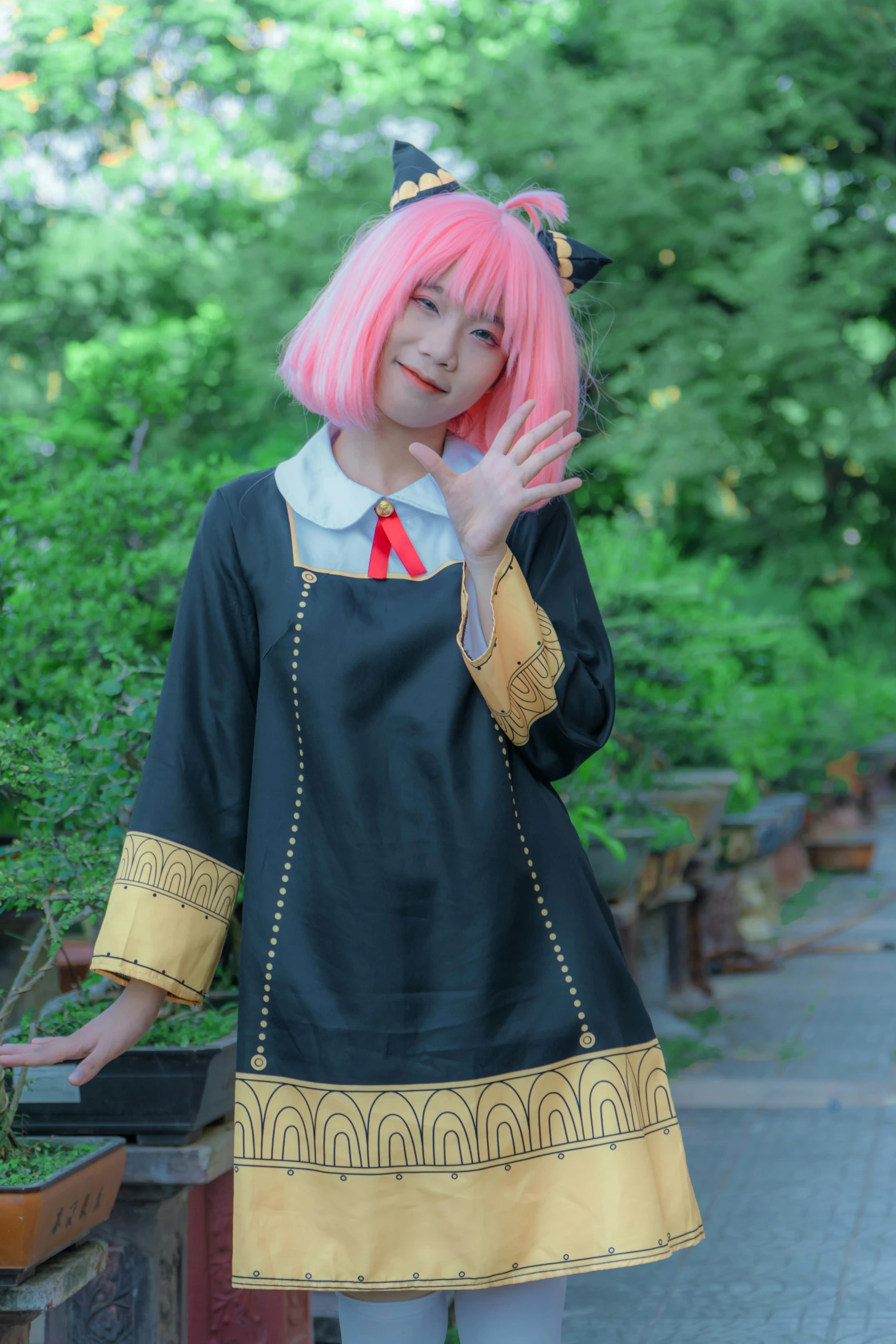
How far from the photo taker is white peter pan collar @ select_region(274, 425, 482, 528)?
1757mm

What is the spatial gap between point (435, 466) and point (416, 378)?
0.55 feet

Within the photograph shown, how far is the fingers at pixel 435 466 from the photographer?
→ 5.24 ft

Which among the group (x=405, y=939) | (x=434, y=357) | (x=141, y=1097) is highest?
(x=434, y=357)

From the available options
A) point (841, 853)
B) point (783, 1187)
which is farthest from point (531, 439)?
point (841, 853)

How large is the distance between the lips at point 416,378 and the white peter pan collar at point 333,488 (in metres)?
0.09

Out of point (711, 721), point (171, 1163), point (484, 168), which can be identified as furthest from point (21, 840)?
point (484, 168)

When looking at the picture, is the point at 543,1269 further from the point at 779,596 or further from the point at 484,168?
the point at 779,596

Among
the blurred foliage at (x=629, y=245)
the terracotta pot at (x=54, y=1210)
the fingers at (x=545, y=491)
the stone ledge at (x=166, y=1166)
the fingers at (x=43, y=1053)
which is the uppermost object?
the blurred foliage at (x=629, y=245)

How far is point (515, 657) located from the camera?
5.27 ft

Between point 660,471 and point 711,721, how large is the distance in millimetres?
4809

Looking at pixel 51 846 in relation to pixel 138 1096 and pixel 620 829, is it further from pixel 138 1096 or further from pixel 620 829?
pixel 620 829

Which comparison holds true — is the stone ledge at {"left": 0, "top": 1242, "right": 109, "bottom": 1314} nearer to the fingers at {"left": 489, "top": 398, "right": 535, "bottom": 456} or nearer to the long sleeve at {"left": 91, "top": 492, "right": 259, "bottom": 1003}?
the long sleeve at {"left": 91, "top": 492, "right": 259, "bottom": 1003}

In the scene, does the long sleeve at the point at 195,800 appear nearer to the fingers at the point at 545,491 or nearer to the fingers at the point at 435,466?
the fingers at the point at 435,466

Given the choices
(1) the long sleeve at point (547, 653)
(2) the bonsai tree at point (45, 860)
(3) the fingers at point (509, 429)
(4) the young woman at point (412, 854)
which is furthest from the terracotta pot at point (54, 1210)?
(3) the fingers at point (509, 429)
